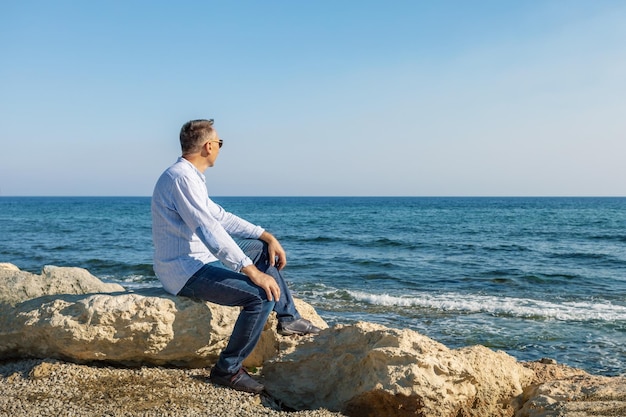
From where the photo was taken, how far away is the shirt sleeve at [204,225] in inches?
155

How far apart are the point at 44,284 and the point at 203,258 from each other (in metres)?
2.45

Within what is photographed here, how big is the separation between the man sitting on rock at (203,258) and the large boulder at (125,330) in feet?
0.85

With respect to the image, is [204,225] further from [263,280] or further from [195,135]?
[195,135]

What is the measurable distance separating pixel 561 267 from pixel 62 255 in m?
19.0

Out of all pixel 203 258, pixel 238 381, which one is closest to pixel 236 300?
pixel 203 258

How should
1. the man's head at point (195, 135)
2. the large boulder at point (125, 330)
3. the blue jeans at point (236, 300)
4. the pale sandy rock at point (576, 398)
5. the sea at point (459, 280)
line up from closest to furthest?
the pale sandy rock at point (576, 398) < the blue jeans at point (236, 300) < the man's head at point (195, 135) < the large boulder at point (125, 330) < the sea at point (459, 280)

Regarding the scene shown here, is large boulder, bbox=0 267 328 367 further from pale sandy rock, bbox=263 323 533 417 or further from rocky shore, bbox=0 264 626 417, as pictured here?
pale sandy rock, bbox=263 323 533 417

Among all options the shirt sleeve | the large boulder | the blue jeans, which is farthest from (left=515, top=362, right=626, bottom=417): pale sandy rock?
the shirt sleeve

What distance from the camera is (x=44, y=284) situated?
572cm

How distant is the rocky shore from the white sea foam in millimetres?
6136

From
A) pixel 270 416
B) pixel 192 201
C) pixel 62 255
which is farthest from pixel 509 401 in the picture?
pixel 62 255

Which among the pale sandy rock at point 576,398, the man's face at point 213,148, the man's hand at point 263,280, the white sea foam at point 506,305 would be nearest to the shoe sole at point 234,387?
the man's hand at point 263,280

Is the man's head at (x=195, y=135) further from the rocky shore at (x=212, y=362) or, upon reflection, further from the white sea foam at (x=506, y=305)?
the white sea foam at (x=506, y=305)

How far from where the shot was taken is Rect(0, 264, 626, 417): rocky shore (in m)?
4.03
